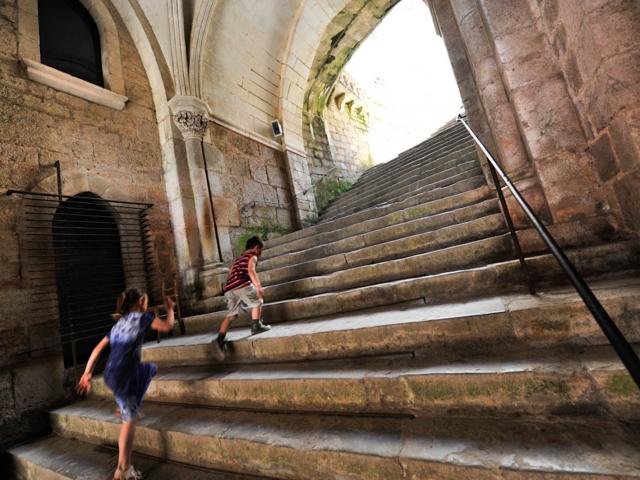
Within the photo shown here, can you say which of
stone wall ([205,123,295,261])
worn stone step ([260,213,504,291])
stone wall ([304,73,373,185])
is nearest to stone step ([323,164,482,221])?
worn stone step ([260,213,504,291])

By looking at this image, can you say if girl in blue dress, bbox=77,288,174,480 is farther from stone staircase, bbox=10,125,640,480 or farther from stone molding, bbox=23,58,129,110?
stone molding, bbox=23,58,129,110

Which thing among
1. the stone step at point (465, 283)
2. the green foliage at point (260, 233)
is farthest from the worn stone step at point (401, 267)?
the green foliage at point (260, 233)

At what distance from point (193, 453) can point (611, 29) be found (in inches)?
136

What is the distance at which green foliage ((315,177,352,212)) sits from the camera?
822 cm

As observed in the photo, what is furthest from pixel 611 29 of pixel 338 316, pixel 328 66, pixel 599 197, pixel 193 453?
pixel 328 66

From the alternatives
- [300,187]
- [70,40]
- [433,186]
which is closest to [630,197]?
[433,186]

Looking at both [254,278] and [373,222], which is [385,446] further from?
[373,222]

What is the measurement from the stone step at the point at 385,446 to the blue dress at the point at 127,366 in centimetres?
31

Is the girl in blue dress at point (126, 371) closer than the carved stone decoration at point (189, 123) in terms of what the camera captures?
Yes

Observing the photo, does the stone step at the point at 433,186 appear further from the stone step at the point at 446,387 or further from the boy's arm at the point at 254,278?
the stone step at the point at 446,387

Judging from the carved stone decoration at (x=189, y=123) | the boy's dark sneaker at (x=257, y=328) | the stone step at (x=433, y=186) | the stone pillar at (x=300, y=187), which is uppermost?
the carved stone decoration at (x=189, y=123)

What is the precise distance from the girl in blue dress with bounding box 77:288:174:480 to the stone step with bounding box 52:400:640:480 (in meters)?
0.23

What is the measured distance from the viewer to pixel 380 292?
2.62m

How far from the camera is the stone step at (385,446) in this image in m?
1.03
